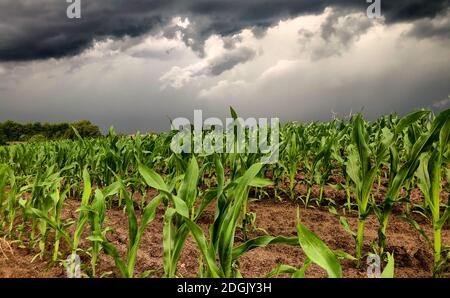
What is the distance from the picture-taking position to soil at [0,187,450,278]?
107 inches

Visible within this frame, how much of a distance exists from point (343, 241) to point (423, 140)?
47.7 inches

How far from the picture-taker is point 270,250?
316 centimetres

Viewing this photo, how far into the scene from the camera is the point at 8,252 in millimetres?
3078

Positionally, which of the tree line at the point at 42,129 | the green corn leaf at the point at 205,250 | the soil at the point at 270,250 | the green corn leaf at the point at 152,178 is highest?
the tree line at the point at 42,129

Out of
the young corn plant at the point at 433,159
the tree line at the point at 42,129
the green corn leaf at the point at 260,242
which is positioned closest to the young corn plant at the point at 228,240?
the green corn leaf at the point at 260,242

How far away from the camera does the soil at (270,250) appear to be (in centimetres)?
272

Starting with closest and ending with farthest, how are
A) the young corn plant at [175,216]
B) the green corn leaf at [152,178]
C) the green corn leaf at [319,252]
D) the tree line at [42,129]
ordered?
the green corn leaf at [319,252] < the young corn plant at [175,216] < the green corn leaf at [152,178] < the tree line at [42,129]

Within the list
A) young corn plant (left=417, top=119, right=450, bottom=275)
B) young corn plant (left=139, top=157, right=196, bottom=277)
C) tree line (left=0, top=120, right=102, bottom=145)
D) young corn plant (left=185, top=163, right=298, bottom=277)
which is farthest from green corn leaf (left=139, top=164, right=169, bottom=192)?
tree line (left=0, top=120, right=102, bottom=145)

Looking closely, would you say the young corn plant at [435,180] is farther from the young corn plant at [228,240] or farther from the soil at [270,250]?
the young corn plant at [228,240]

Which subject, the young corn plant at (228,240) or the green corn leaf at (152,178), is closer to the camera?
the young corn plant at (228,240)

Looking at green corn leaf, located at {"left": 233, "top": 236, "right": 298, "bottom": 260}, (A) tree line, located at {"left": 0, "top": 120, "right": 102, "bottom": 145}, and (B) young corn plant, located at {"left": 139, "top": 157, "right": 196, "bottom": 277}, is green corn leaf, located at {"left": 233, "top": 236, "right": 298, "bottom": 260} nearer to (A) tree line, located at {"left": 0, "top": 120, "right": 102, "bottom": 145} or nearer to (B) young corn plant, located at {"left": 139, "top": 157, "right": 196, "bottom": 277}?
(B) young corn plant, located at {"left": 139, "top": 157, "right": 196, "bottom": 277}

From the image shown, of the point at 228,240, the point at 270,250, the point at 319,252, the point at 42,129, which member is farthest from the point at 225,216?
the point at 42,129
